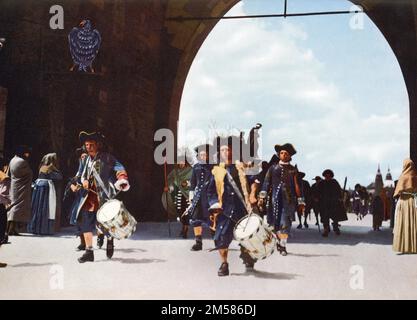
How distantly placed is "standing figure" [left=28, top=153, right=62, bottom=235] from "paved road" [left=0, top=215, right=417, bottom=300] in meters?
0.81

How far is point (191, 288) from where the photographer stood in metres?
7.37

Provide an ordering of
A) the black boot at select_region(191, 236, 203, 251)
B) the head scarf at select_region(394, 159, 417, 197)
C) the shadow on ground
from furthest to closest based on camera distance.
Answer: the black boot at select_region(191, 236, 203, 251) < the head scarf at select_region(394, 159, 417, 197) < the shadow on ground

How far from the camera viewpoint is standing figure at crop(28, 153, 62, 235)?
9805mm

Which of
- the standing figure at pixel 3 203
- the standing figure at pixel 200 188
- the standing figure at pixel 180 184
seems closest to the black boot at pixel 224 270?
the standing figure at pixel 200 188

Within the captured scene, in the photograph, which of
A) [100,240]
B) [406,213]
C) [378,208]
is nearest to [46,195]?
[100,240]

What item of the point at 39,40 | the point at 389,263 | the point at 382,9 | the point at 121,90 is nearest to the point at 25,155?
the point at 39,40

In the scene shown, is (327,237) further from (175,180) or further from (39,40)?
(39,40)

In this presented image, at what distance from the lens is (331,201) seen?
1116 cm

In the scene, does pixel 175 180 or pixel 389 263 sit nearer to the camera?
pixel 389 263

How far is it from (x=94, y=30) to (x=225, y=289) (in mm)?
5416

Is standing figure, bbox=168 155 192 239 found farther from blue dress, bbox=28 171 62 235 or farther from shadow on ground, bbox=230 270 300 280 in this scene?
shadow on ground, bbox=230 270 300 280

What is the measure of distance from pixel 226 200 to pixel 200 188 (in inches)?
38.2

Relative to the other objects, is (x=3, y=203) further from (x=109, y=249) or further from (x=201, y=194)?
(x=201, y=194)

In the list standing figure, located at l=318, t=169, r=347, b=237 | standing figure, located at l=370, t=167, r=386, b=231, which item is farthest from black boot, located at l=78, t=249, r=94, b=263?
standing figure, located at l=370, t=167, r=386, b=231
